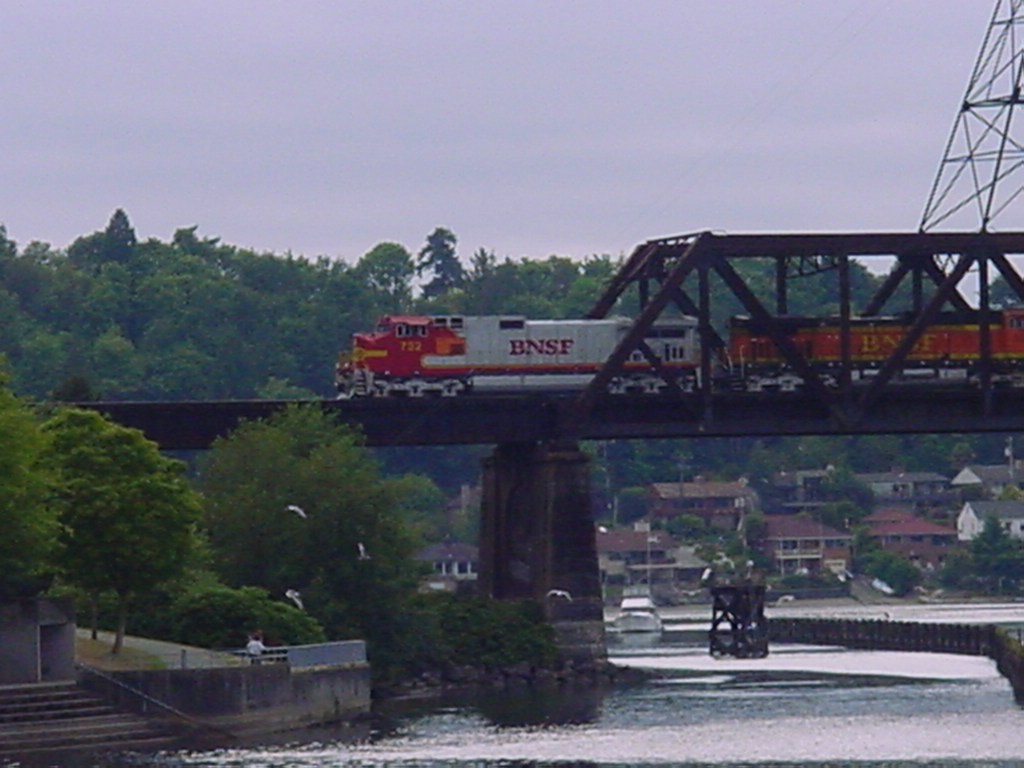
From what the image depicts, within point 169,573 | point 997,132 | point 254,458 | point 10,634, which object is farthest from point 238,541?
point 997,132

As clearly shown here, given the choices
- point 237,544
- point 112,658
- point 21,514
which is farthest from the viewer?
point 237,544

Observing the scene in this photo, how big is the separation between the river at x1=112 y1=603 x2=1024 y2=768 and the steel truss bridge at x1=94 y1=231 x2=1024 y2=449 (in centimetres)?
1180

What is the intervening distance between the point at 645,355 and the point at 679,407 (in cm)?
294

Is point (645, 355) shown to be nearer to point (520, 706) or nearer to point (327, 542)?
point (327, 542)

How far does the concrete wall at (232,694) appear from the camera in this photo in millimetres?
96062

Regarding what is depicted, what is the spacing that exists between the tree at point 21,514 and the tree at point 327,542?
23.0 m

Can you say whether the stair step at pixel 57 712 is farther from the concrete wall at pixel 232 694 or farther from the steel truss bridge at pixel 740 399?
the steel truss bridge at pixel 740 399

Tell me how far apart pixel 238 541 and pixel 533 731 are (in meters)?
23.2

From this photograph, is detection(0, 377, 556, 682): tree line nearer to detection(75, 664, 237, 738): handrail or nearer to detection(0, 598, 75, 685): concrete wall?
detection(0, 598, 75, 685): concrete wall

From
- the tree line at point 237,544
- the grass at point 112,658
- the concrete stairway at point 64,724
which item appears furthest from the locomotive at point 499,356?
the concrete stairway at point 64,724

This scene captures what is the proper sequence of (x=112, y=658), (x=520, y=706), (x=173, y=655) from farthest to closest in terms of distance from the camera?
(x=520, y=706) < (x=173, y=655) < (x=112, y=658)

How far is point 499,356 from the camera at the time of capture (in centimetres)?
14888

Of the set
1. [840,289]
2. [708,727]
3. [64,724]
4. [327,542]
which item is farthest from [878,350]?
[64,724]

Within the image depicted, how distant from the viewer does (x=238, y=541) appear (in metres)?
123
